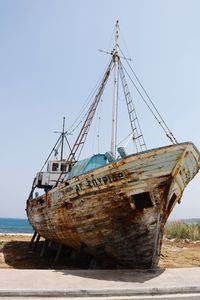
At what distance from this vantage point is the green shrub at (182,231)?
19.9 meters

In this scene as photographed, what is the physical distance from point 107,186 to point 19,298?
13.7 ft

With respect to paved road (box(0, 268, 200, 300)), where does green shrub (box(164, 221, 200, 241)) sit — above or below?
above

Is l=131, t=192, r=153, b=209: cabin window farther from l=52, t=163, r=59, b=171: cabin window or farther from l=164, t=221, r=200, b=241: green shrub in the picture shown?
l=164, t=221, r=200, b=241: green shrub

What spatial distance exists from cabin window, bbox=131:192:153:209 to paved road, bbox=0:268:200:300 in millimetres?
1808

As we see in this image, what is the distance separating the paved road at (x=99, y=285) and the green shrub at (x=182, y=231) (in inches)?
469

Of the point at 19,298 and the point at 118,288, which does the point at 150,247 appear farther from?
the point at 19,298

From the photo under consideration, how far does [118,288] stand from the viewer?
645cm

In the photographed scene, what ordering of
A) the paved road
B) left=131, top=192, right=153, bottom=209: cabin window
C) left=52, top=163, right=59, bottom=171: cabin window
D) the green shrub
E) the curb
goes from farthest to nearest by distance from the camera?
the green shrub, left=52, top=163, right=59, bottom=171: cabin window, left=131, top=192, right=153, bottom=209: cabin window, the paved road, the curb

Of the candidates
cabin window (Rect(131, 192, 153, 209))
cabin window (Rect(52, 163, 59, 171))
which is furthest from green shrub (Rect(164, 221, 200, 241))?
cabin window (Rect(131, 192, 153, 209))

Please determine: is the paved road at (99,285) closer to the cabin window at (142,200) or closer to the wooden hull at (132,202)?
the wooden hull at (132,202)

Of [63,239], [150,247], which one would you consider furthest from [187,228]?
[150,247]

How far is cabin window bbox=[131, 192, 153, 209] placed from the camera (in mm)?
9070

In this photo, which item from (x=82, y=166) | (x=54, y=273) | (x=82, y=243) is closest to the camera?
(x=54, y=273)

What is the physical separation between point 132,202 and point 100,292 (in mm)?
3176
